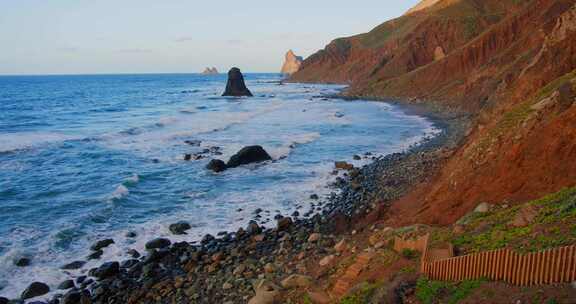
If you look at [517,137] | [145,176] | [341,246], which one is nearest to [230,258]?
[341,246]

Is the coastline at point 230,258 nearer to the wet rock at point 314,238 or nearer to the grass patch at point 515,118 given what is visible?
the wet rock at point 314,238

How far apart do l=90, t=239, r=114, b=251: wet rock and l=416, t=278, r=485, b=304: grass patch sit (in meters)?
13.2

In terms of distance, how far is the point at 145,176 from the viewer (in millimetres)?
28844

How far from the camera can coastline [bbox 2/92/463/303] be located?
14.5m

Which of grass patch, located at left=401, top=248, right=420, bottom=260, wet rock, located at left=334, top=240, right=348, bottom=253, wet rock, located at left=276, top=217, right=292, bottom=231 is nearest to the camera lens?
grass patch, located at left=401, top=248, right=420, bottom=260

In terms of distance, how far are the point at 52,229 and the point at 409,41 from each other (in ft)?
286

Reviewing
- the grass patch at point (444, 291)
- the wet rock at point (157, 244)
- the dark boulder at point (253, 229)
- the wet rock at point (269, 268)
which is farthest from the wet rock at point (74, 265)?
the grass patch at point (444, 291)

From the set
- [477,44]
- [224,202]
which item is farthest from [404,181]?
[477,44]

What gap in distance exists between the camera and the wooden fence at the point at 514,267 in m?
7.65

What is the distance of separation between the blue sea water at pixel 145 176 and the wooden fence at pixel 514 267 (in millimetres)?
12134

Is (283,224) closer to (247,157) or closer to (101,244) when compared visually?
(101,244)

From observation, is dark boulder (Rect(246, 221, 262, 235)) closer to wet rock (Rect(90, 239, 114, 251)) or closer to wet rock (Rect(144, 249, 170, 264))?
wet rock (Rect(144, 249, 170, 264))

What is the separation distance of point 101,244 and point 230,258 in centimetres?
544

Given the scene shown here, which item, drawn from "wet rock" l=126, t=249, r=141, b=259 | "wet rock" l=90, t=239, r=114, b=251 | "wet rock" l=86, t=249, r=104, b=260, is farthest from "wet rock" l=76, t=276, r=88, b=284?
"wet rock" l=90, t=239, r=114, b=251
